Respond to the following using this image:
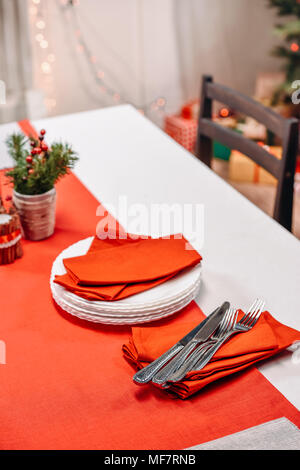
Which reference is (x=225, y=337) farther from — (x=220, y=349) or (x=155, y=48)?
(x=155, y=48)

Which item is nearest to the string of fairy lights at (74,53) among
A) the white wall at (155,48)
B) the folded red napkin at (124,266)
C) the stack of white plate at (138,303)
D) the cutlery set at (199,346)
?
the white wall at (155,48)

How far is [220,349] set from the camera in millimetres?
874

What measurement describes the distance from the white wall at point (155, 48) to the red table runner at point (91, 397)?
7.77ft

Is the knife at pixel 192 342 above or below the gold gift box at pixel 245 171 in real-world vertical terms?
above

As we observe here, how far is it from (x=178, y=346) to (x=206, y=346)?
43 mm

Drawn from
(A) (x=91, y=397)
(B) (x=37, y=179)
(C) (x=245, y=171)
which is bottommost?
(C) (x=245, y=171)

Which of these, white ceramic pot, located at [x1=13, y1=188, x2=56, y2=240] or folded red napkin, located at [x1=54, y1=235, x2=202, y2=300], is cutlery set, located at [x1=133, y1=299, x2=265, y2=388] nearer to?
folded red napkin, located at [x1=54, y1=235, x2=202, y2=300]

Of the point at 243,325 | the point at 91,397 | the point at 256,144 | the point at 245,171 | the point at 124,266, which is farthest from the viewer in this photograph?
the point at 245,171

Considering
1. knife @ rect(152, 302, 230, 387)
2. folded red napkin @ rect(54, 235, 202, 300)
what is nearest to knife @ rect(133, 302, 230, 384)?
knife @ rect(152, 302, 230, 387)

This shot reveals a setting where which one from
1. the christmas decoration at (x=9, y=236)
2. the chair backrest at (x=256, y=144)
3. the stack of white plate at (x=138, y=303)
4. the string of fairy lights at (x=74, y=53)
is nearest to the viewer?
the stack of white plate at (x=138, y=303)

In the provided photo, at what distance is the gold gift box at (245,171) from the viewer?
3.07 m

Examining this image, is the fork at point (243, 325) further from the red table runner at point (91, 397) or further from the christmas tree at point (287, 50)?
the christmas tree at point (287, 50)

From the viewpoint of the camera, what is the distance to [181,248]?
1.08 meters

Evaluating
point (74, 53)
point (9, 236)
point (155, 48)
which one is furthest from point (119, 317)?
point (155, 48)
